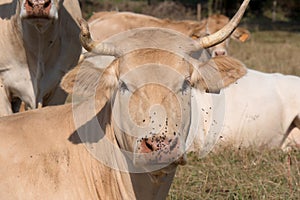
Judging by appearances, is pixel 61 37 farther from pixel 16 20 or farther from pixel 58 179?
pixel 58 179

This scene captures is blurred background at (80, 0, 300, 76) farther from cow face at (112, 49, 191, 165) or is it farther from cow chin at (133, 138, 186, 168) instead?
cow chin at (133, 138, 186, 168)

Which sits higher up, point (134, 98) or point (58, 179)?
point (134, 98)

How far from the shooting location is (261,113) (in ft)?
25.4

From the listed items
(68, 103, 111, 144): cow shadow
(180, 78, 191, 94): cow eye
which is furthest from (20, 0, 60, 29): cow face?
(180, 78, 191, 94): cow eye

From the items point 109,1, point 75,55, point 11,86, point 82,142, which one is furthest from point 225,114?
point 109,1

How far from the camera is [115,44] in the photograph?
13.7 ft

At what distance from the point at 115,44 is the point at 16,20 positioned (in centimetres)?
256

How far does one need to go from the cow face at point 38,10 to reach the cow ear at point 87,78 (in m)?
1.60

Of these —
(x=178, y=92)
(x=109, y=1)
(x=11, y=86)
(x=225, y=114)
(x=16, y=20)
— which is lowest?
(x=109, y=1)

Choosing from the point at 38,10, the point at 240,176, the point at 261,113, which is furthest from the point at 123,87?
the point at 261,113

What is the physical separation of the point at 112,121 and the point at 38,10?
71.8 inches

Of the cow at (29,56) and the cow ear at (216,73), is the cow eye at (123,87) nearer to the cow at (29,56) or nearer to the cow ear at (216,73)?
the cow ear at (216,73)

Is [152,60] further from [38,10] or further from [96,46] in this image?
[38,10]

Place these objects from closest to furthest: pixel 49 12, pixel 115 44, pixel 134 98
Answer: pixel 134 98 → pixel 115 44 → pixel 49 12
